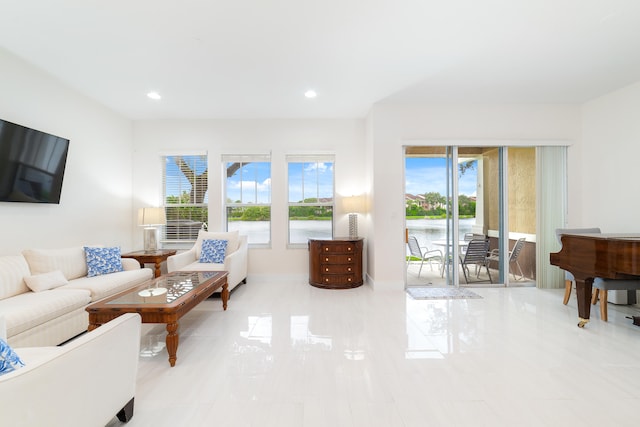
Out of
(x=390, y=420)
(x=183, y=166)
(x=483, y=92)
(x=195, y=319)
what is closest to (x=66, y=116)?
(x=183, y=166)

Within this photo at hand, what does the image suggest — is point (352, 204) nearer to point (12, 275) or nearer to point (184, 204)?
point (184, 204)

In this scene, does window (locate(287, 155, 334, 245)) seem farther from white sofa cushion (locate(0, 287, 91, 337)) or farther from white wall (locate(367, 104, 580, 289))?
white sofa cushion (locate(0, 287, 91, 337))

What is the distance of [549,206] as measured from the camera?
4809mm

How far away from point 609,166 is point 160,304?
6128mm

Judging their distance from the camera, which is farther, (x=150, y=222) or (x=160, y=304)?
(x=150, y=222)

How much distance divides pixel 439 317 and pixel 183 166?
196 inches

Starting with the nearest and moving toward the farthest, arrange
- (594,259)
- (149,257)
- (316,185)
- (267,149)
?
(594,259) → (149,257) → (267,149) → (316,185)

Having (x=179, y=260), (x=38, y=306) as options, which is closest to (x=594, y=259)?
(x=179, y=260)

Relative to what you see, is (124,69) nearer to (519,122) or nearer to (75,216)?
(75,216)

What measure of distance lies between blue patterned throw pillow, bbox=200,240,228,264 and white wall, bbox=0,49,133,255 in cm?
163

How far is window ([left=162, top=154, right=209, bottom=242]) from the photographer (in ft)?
18.1

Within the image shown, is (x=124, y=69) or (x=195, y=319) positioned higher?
(x=124, y=69)

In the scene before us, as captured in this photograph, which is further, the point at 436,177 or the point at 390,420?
the point at 436,177

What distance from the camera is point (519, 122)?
477 cm
